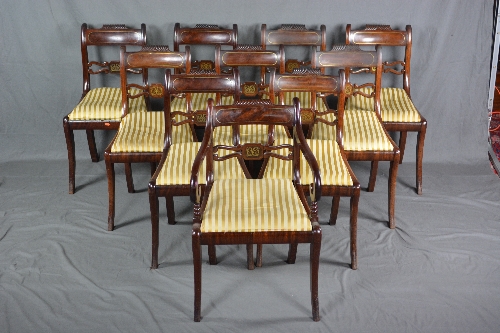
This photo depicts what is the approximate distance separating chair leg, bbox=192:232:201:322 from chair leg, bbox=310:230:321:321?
0.45 meters

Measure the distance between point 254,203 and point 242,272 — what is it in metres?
0.51

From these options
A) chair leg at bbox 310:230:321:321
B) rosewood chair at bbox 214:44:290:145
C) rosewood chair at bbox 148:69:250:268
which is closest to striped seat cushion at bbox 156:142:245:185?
rosewood chair at bbox 148:69:250:268

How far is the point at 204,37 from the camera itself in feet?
12.3

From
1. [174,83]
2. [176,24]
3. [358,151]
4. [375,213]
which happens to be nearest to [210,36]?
[176,24]

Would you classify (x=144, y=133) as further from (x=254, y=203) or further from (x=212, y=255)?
(x=254, y=203)

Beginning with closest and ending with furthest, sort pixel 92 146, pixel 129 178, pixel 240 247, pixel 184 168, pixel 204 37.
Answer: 1. pixel 184 168
2. pixel 240 247
3. pixel 129 178
4. pixel 204 37
5. pixel 92 146

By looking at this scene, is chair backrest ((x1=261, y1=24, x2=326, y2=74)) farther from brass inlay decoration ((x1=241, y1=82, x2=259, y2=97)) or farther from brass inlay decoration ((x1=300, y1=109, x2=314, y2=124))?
brass inlay decoration ((x1=300, y1=109, x2=314, y2=124))

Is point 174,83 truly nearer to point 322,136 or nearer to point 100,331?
point 322,136

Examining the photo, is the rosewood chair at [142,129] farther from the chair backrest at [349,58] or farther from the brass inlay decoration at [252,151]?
the chair backrest at [349,58]

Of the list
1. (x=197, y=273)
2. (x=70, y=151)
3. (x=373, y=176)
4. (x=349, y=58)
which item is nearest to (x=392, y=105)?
(x=373, y=176)

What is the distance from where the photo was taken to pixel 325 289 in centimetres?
274

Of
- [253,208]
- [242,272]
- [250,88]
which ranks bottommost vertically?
[242,272]

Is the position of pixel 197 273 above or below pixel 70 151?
below

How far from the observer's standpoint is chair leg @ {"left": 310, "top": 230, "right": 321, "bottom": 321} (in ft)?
7.85
